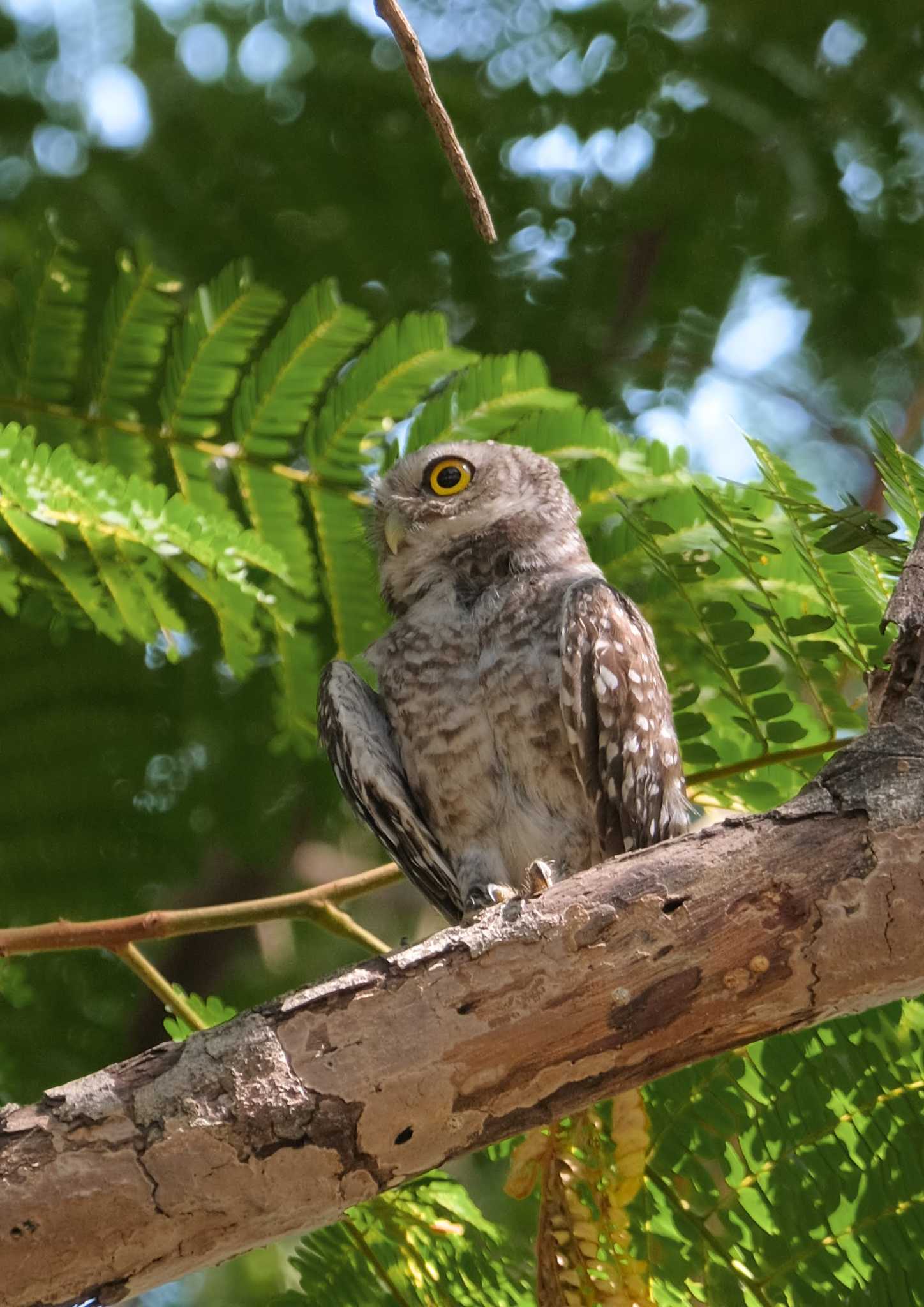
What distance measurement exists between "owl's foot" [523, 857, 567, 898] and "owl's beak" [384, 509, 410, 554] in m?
0.94

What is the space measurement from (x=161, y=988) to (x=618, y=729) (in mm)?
1132

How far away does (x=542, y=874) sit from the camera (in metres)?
2.77

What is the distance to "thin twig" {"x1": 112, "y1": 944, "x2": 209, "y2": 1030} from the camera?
2.94 metres

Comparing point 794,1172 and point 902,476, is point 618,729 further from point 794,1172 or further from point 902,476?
point 794,1172

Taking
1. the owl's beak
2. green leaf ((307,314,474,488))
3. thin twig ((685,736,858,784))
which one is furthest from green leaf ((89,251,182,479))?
thin twig ((685,736,858,784))

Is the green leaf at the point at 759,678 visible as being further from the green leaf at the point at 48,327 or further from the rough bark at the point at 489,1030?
the green leaf at the point at 48,327

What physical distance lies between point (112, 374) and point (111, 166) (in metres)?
1.36

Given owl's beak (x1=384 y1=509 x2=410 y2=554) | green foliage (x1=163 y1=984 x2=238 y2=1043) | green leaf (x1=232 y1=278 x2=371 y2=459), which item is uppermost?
green leaf (x1=232 y1=278 x2=371 y2=459)

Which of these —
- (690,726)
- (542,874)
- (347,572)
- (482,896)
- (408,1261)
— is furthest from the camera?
(347,572)

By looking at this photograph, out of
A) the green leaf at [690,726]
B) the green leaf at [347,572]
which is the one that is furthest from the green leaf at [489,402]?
the green leaf at [690,726]

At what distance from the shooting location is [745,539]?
9.38ft

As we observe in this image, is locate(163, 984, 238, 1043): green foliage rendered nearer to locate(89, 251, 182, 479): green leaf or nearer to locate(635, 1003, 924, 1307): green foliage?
locate(635, 1003, 924, 1307): green foliage

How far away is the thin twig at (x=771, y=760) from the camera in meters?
2.93

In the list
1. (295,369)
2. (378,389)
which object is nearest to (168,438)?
(295,369)
